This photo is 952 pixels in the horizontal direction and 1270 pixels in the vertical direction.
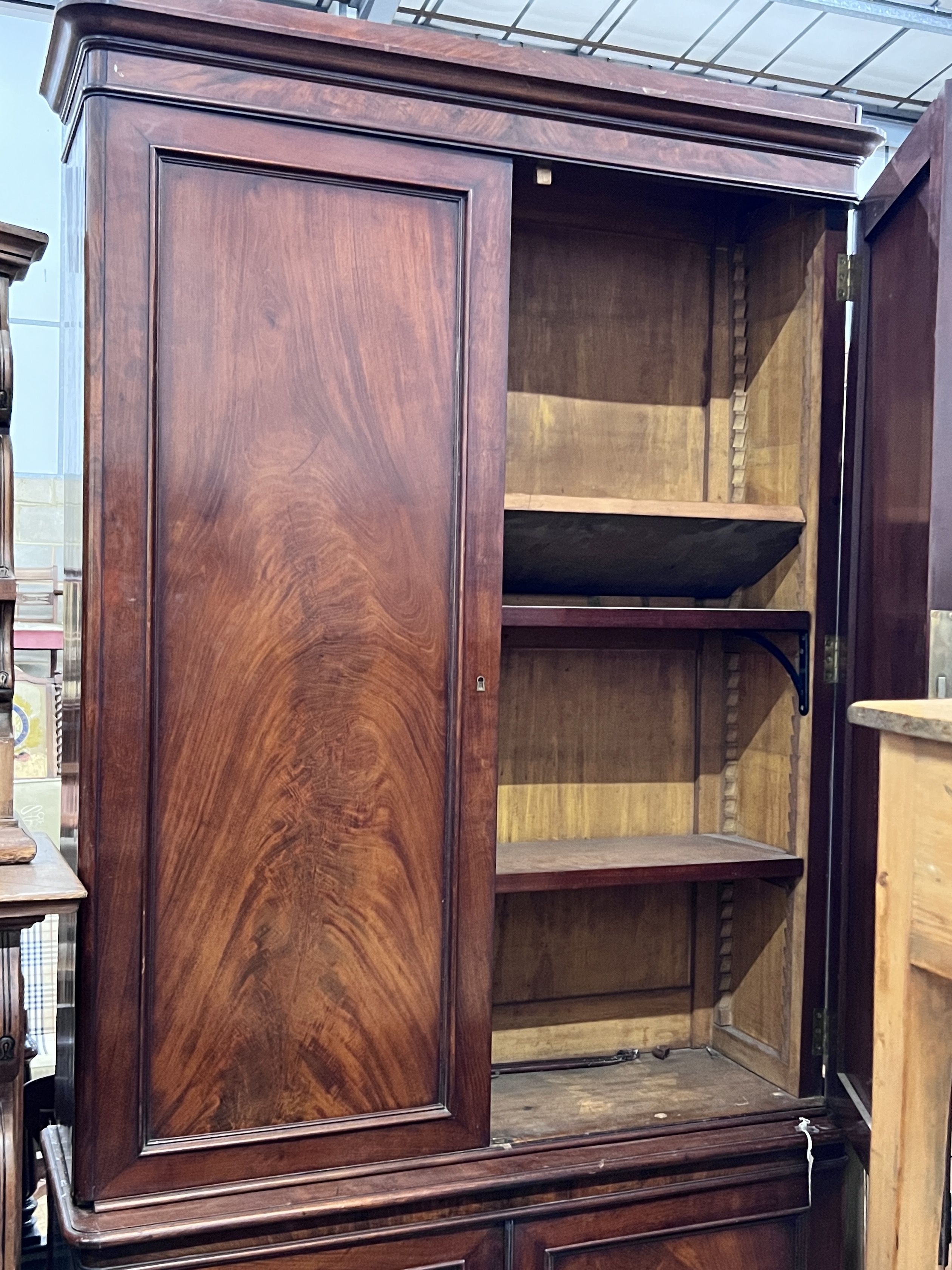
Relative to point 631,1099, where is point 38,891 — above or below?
above

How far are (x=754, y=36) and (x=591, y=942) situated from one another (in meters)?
2.95

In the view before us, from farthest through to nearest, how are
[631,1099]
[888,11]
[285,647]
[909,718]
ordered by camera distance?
[888,11]
[631,1099]
[285,647]
[909,718]

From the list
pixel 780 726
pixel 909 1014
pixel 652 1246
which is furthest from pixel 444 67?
pixel 652 1246

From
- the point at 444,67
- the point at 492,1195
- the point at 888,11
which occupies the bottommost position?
the point at 492,1195

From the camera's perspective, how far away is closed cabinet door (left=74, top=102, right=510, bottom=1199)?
1.69m

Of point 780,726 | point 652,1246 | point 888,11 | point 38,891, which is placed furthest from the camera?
point 888,11

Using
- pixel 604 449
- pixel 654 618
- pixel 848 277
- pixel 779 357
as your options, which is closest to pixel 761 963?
pixel 654 618

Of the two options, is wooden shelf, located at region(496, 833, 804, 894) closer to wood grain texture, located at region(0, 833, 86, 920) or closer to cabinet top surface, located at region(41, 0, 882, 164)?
wood grain texture, located at region(0, 833, 86, 920)

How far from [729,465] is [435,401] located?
872mm

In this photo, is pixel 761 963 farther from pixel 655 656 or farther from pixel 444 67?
pixel 444 67

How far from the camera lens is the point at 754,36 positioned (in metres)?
3.84

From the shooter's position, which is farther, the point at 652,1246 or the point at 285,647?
the point at 652,1246

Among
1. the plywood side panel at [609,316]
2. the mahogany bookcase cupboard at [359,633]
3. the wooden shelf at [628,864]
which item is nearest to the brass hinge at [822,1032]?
the mahogany bookcase cupboard at [359,633]

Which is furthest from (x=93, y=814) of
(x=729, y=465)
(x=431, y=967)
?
(x=729, y=465)
